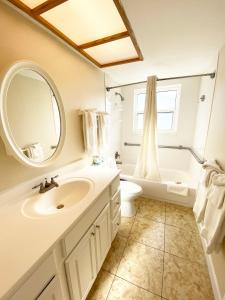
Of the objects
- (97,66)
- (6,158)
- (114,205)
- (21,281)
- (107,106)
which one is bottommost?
(114,205)

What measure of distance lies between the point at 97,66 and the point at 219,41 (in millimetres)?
1381

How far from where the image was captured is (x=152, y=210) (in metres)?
2.09

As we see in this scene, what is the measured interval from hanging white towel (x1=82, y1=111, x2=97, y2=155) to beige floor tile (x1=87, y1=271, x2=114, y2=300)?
125cm

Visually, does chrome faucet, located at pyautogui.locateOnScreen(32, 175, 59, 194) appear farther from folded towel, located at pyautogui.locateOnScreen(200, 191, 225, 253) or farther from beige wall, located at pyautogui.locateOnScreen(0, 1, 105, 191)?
→ folded towel, located at pyautogui.locateOnScreen(200, 191, 225, 253)

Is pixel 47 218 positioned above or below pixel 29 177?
below

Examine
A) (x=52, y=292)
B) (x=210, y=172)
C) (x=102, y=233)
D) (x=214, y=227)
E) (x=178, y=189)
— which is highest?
(x=210, y=172)

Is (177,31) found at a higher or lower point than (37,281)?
higher

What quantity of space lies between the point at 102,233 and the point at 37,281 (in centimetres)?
66

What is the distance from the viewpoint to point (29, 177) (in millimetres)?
A: 1062

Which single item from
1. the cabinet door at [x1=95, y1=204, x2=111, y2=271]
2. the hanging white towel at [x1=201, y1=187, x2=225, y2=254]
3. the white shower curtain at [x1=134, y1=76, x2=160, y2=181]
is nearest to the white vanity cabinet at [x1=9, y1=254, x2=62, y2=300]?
the cabinet door at [x1=95, y1=204, x2=111, y2=271]

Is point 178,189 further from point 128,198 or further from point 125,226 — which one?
point 125,226

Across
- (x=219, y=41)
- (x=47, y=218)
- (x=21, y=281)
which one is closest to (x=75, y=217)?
(x=47, y=218)

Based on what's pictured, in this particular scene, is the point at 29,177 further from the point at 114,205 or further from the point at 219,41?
the point at 219,41

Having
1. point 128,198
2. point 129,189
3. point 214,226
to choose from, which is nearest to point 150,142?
point 129,189
